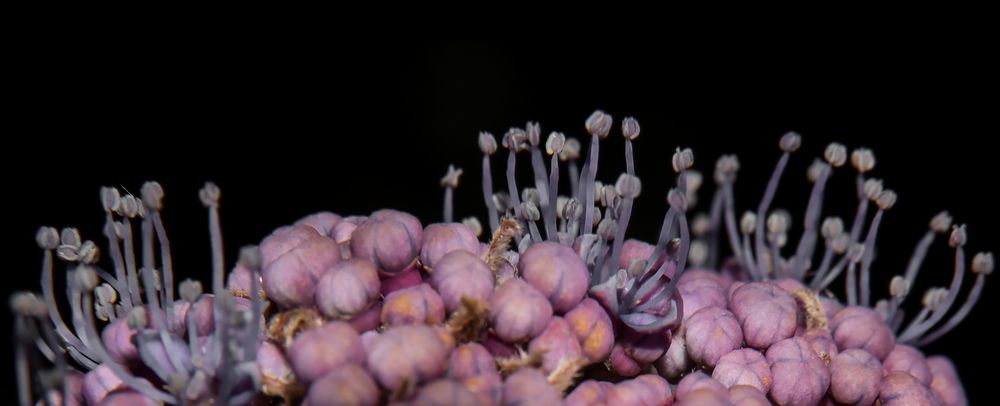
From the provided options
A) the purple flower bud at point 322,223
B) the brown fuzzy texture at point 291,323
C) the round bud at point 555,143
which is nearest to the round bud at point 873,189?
the round bud at point 555,143

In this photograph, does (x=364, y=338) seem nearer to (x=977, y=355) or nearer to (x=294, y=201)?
(x=294, y=201)

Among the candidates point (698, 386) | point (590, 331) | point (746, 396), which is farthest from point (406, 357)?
point (746, 396)

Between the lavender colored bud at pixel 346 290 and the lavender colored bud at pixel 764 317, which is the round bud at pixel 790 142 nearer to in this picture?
the lavender colored bud at pixel 764 317

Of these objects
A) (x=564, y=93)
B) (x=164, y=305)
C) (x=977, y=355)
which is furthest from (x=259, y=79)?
(x=977, y=355)

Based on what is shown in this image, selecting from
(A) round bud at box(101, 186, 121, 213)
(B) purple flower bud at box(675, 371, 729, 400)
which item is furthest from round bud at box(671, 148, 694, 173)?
(A) round bud at box(101, 186, 121, 213)

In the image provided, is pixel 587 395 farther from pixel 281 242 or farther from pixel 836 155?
pixel 836 155

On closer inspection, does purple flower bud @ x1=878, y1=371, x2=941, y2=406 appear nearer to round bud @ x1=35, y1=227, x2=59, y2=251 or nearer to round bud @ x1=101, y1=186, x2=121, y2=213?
round bud @ x1=101, y1=186, x2=121, y2=213

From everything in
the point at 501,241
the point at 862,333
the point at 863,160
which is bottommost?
the point at 862,333
